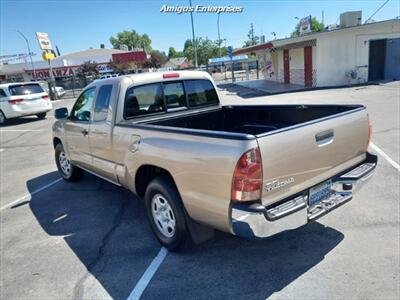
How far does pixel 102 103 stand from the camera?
465 centimetres

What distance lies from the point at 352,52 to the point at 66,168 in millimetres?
20610

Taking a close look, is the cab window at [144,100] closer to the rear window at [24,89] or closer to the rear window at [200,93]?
the rear window at [200,93]

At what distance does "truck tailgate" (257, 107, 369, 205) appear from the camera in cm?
277

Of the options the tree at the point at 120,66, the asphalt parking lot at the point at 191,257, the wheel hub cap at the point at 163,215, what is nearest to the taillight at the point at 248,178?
the asphalt parking lot at the point at 191,257

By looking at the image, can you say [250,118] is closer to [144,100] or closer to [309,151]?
[144,100]

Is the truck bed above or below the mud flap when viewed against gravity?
above

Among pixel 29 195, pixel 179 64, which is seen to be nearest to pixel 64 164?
pixel 29 195

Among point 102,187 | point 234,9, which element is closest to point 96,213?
point 102,187

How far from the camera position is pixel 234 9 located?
143 ft

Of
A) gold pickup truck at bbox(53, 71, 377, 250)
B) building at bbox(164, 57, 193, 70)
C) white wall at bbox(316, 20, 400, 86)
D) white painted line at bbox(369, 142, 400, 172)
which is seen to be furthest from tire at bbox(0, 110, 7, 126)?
building at bbox(164, 57, 193, 70)

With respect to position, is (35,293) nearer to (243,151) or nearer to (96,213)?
(96,213)

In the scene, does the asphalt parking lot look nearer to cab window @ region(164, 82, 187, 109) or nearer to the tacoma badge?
the tacoma badge

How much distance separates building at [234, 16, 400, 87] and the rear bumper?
799 inches

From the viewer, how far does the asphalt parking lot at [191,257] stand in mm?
3080
